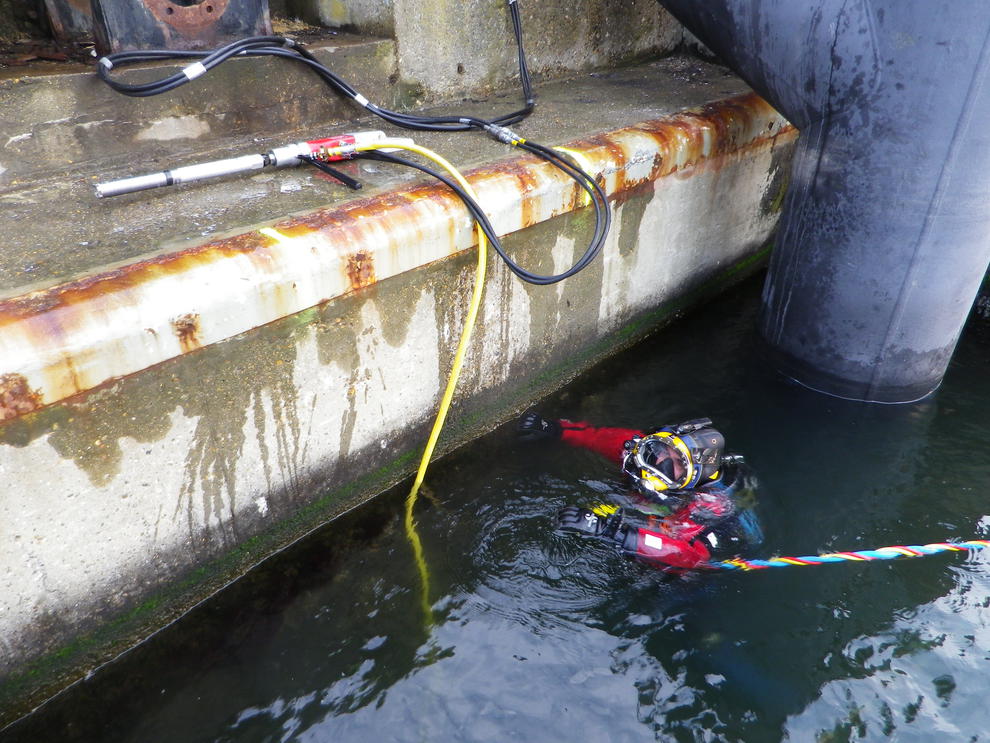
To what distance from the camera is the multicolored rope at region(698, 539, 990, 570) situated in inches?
124

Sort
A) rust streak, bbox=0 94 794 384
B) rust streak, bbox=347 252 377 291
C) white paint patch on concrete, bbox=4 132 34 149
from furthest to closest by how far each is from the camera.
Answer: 1. white paint patch on concrete, bbox=4 132 34 149
2. rust streak, bbox=347 252 377 291
3. rust streak, bbox=0 94 794 384

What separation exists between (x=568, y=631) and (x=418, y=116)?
2730 millimetres

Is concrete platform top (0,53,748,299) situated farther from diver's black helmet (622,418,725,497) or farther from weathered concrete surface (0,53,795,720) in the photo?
diver's black helmet (622,418,725,497)

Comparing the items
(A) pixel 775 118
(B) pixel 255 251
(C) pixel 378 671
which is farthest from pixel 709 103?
(C) pixel 378 671

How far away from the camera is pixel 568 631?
9.48ft

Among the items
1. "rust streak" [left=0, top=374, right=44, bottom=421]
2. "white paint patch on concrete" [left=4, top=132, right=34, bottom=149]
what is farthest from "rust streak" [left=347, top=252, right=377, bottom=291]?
"white paint patch on concrete" [left=4, top=132, right=34, bottom=149]

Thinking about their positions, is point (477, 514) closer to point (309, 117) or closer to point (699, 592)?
point (699, 592)

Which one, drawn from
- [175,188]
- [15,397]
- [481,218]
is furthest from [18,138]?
[481,218]

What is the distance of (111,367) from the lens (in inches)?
86.1

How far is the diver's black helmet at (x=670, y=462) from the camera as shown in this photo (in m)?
3.25

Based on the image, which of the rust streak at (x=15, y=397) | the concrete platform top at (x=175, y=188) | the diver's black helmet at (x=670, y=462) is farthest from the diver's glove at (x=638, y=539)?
the rust streak at (x=15, y=397)

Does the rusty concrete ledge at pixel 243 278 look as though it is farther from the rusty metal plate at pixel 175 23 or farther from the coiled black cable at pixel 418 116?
the rusty metal plate at pixel 175 23

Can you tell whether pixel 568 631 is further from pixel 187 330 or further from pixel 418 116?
pixel 418 116

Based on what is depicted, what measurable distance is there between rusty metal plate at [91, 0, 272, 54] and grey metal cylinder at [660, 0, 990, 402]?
88.4 inches
